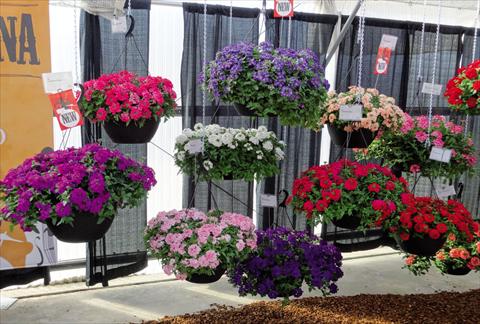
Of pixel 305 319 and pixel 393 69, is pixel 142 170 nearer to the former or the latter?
pixel 305 319

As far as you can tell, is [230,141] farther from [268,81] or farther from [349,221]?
Result: [349,221]

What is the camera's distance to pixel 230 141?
256 cm

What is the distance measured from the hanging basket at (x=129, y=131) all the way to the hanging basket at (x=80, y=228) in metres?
0.43

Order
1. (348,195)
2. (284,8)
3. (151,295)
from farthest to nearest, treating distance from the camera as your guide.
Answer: (151,295), (284,8), (348,195)

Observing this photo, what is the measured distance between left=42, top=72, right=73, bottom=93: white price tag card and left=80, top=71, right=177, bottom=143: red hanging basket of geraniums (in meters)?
0.10

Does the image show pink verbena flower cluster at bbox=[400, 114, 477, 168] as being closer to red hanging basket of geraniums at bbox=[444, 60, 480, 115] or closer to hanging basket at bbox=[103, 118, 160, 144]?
red hanging basket of geraniums at bbox=[444, 60, 480, 115]

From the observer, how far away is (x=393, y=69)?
4055mm

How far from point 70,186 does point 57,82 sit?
1.80ft

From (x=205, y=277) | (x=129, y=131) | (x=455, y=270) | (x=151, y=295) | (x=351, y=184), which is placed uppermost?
(x=129, y=131)

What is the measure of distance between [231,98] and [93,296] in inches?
71.8

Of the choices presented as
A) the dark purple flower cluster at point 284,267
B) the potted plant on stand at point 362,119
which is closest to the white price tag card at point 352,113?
the potted plant on stand at point 362,119

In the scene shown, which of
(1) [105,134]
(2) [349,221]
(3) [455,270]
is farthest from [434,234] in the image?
(1) [105,134]

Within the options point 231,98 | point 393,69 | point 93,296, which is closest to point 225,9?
point 231,98

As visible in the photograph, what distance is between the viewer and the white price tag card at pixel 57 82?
2188 millimetres
